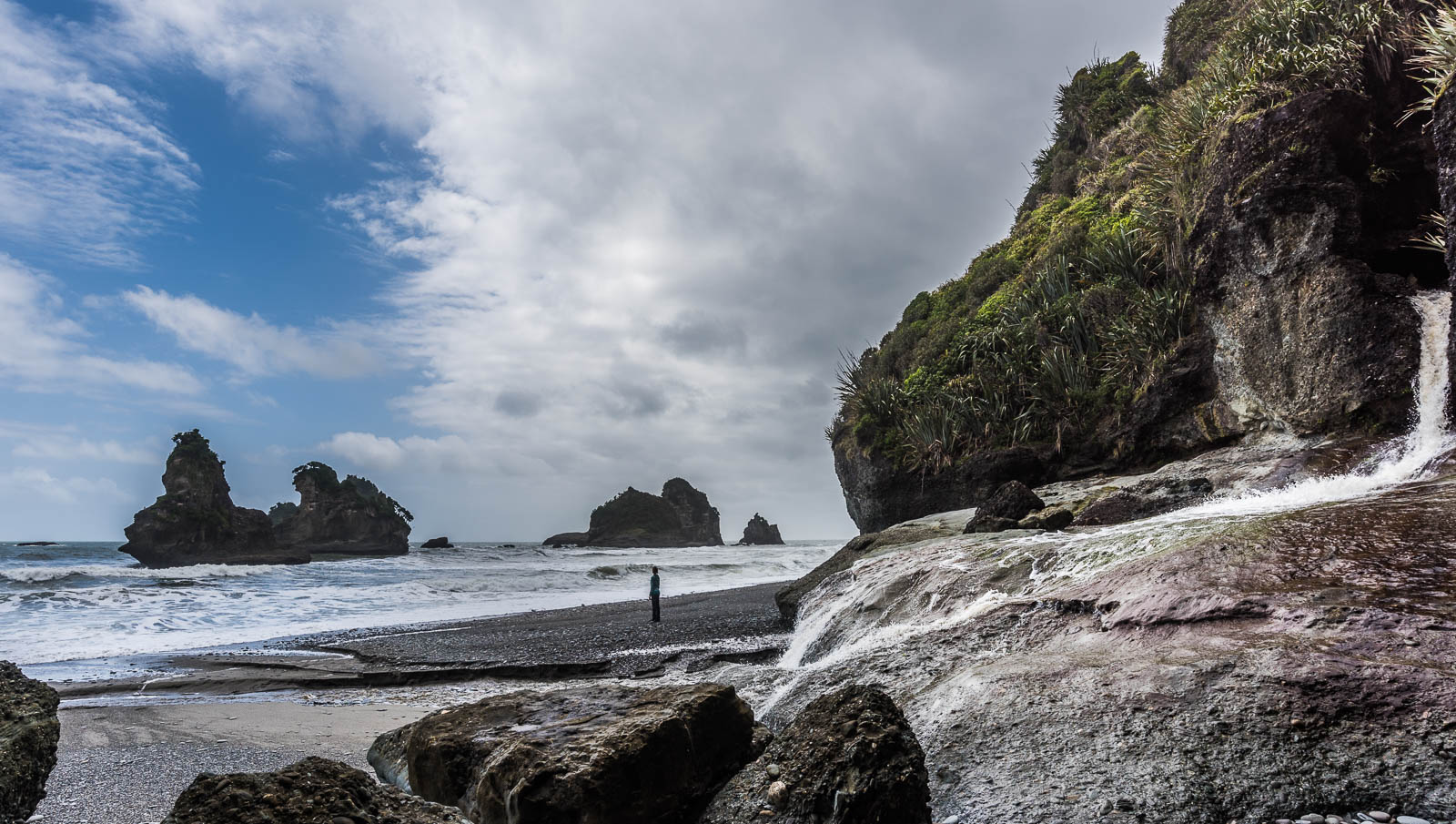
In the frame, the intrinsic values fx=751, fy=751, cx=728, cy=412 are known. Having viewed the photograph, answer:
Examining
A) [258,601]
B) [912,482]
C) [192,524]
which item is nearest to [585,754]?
[912,482]

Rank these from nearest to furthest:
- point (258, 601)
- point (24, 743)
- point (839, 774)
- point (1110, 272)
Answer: point (839, 774) → point (24, 743) → point (1110, 272) → point (258, 601)

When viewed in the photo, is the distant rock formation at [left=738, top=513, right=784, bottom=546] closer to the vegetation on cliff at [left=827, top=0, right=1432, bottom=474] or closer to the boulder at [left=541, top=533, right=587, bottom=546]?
the boulder at [left=541, top=533, right=587, bottom=546]

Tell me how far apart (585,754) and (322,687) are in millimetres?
9399

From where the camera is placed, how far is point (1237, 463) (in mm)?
11406

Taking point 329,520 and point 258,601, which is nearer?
point 258,601

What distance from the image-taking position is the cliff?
11383mm

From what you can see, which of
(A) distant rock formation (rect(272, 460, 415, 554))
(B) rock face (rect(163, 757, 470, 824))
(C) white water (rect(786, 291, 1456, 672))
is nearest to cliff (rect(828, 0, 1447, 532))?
(C) white water (rect(786, 291, 1456, 672))

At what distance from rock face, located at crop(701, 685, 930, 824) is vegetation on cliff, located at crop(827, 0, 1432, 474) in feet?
34.3

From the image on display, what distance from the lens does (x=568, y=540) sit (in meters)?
97.4

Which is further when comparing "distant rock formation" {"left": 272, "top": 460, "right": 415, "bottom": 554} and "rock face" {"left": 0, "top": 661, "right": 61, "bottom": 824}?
"distant rock formation" {"left": 272, "top": 460, "right": 415, "bottom": 554}

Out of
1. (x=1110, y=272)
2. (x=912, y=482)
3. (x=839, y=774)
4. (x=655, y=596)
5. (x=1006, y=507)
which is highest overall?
(x=1110, y=272)

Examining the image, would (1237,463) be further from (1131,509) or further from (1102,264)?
(1102,264)

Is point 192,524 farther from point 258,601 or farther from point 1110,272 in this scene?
point 1110,272

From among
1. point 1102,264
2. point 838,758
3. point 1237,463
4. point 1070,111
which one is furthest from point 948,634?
point 1070,111
